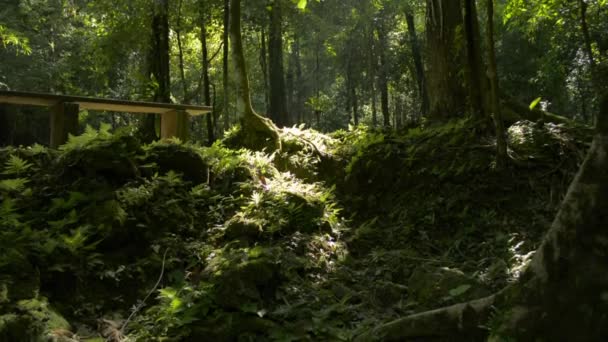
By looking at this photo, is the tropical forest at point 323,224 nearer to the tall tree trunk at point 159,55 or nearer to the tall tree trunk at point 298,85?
the tall tree trunk at point 159,55

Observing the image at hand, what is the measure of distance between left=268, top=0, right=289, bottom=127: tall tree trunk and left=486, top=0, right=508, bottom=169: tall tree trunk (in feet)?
32.5

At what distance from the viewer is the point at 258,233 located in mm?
6469

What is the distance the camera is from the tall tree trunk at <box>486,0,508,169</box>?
6508 millimetres

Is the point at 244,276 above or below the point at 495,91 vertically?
below

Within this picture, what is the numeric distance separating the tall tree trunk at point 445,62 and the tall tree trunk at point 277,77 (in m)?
7.93

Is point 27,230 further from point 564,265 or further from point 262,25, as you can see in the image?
point 262,25

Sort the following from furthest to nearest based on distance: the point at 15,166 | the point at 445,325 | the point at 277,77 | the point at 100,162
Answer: the point at 277,77 < the point at 100,162 < the point at 15,166 < the point at 445,325

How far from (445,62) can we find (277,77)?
29.5ft

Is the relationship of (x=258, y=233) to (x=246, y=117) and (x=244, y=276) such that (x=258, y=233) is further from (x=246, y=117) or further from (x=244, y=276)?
(x=246, y=117)

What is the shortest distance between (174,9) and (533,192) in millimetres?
14243

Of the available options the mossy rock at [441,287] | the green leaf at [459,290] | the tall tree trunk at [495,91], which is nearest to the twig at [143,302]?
the mossy rock at [441,287]

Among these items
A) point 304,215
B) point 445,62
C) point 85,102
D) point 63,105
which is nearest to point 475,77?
point 445,62

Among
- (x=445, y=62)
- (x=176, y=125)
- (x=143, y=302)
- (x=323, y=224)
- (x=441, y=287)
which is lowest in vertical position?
(x=143, y=302)

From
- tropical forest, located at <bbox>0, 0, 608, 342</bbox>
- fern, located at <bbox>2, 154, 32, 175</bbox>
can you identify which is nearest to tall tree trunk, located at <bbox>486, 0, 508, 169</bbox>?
tropical forest, located at <bbox>0, 0, 608, 342</bbox>
